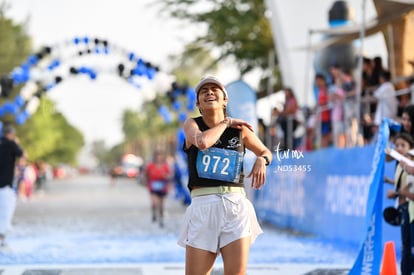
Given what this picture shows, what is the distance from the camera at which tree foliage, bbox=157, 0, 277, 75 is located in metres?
32.3

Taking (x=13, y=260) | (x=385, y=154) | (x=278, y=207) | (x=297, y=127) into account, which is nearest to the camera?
(x=385, y=154)

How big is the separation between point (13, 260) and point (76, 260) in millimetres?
814

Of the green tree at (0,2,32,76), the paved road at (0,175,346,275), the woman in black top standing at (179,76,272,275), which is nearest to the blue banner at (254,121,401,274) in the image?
the paved road at (0,175,346,275)

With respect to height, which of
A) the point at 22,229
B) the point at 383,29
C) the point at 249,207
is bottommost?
the point at 22,229

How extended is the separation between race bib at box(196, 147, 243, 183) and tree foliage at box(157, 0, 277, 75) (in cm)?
2585

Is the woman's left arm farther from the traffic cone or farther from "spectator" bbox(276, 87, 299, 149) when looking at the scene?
"spectator" bbox(276, 87, 299, 149)

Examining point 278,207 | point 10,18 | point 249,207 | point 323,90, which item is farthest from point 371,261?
point 10,18

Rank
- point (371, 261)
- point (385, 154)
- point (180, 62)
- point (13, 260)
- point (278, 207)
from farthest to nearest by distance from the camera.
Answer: point (180, 62) → point (278, 207) → point (13, 260) → point (385, 154) → point (371, 261)

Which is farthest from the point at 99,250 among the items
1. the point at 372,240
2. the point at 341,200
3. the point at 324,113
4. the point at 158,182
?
the point at 158,182

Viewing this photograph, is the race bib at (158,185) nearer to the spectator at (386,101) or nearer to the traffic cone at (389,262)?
the spectator at (386,101)

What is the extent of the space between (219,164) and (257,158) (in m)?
0.27

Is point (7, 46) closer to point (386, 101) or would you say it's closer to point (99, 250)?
point (99, 250)

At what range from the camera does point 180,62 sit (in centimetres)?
3375

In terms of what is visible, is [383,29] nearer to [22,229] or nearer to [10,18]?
[22,229]
